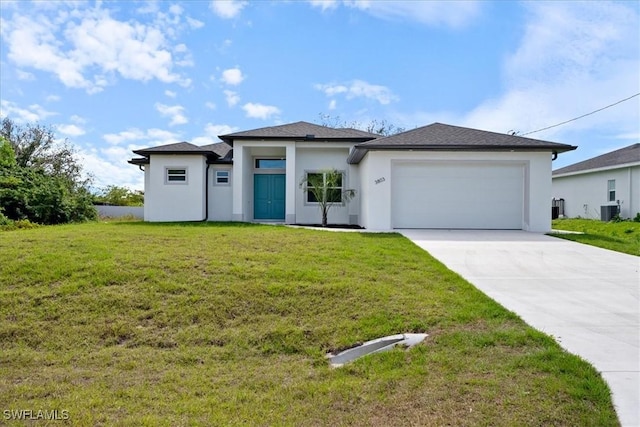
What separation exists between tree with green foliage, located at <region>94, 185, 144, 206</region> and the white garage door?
23.6 m

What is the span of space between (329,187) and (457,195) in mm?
5023

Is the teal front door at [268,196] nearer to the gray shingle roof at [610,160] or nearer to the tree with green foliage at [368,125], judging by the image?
the gray shingle roof at [610,160]

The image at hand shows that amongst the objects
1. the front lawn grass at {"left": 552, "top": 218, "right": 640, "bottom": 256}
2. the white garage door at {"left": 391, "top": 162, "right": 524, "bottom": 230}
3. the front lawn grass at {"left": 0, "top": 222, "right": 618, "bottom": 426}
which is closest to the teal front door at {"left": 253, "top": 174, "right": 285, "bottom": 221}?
the white garage door at {"left": 391, "top": 162, "right": 524, "bottom": 230}

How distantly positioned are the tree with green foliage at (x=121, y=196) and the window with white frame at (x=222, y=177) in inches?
620

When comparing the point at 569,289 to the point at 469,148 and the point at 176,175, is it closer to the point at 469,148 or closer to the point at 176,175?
the point at 469,148

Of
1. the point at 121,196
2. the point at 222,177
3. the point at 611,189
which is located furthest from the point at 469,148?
the point at 121,196

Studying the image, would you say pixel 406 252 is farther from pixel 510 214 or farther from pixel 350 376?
pixel 510 214

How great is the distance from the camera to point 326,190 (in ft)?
52.1

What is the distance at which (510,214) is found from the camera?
1374 cm

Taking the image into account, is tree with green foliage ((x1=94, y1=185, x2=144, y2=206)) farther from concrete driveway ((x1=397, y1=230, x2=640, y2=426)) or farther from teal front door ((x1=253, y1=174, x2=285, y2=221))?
concrete driveway ((x1=397, y1=230, x2=640, y2=426))

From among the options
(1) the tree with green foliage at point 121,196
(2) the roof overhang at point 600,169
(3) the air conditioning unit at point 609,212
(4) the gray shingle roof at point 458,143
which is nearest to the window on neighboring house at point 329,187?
(4) the gray shingle roof at point 458,143

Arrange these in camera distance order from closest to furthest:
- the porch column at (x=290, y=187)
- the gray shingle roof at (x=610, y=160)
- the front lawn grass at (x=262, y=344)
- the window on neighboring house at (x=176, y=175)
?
the front lawn grass at (x=262, y=344) < the porch column at (x=290, y=187) < the window on neighboring house at (x=176, y=175) < the gray shingle roof at (x=610, y=160)

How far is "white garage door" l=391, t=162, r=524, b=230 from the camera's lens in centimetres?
1366

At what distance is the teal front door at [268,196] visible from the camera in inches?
692
